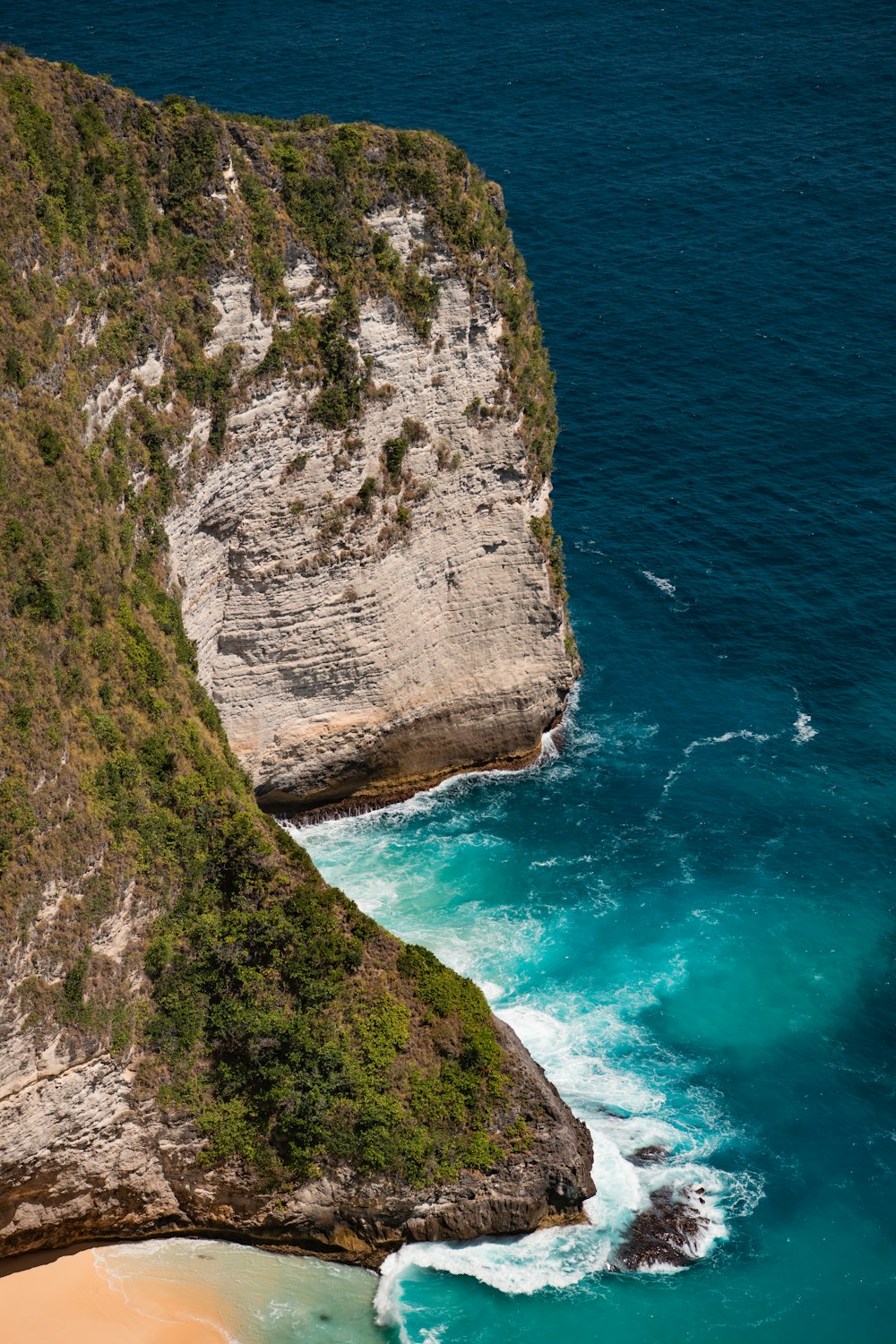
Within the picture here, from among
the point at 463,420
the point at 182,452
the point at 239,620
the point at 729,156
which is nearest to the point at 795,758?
the point at 463,420

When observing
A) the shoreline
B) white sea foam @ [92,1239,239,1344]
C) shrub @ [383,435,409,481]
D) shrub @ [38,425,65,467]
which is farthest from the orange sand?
shrub @ [383,435,409,481]

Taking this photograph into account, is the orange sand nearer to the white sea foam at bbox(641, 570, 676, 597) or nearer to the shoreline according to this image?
the shoreline

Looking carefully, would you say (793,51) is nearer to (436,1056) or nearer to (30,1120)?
(436,1056)

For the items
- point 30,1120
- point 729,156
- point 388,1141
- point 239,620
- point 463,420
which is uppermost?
point 729,156

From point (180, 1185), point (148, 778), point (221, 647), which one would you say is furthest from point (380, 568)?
point (180, 1185)

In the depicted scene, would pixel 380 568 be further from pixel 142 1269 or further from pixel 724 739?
pixel 142 1269

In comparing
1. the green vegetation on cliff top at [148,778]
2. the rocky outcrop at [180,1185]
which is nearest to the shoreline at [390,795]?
the green vegetation on cliff top at [148,778]
